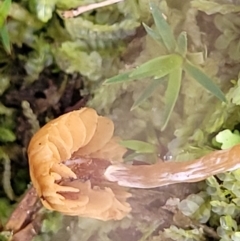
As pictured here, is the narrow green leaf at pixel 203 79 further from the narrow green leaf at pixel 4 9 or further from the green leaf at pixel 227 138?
the narrow green leaf at pixel 4 9

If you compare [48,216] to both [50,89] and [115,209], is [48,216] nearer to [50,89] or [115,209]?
[115,209]

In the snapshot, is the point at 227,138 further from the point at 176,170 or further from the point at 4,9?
the point at 4,9

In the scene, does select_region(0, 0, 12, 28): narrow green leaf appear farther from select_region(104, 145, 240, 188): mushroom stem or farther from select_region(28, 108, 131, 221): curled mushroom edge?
select_region(104, 145, 240, 188): mushroom stem

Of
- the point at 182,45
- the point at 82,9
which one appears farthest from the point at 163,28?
the point at 82,9

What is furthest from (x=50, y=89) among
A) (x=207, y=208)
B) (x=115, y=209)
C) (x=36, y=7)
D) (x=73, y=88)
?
(x=207, y=208)

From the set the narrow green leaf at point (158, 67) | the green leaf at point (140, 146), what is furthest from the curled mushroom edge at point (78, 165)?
the narrow green leaf at point (158, 67)

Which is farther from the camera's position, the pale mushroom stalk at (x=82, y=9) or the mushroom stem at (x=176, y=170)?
the pale mushroom stalk at (x=82, y=9)

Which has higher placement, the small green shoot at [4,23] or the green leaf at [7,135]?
the small green shoot at [4,23]
